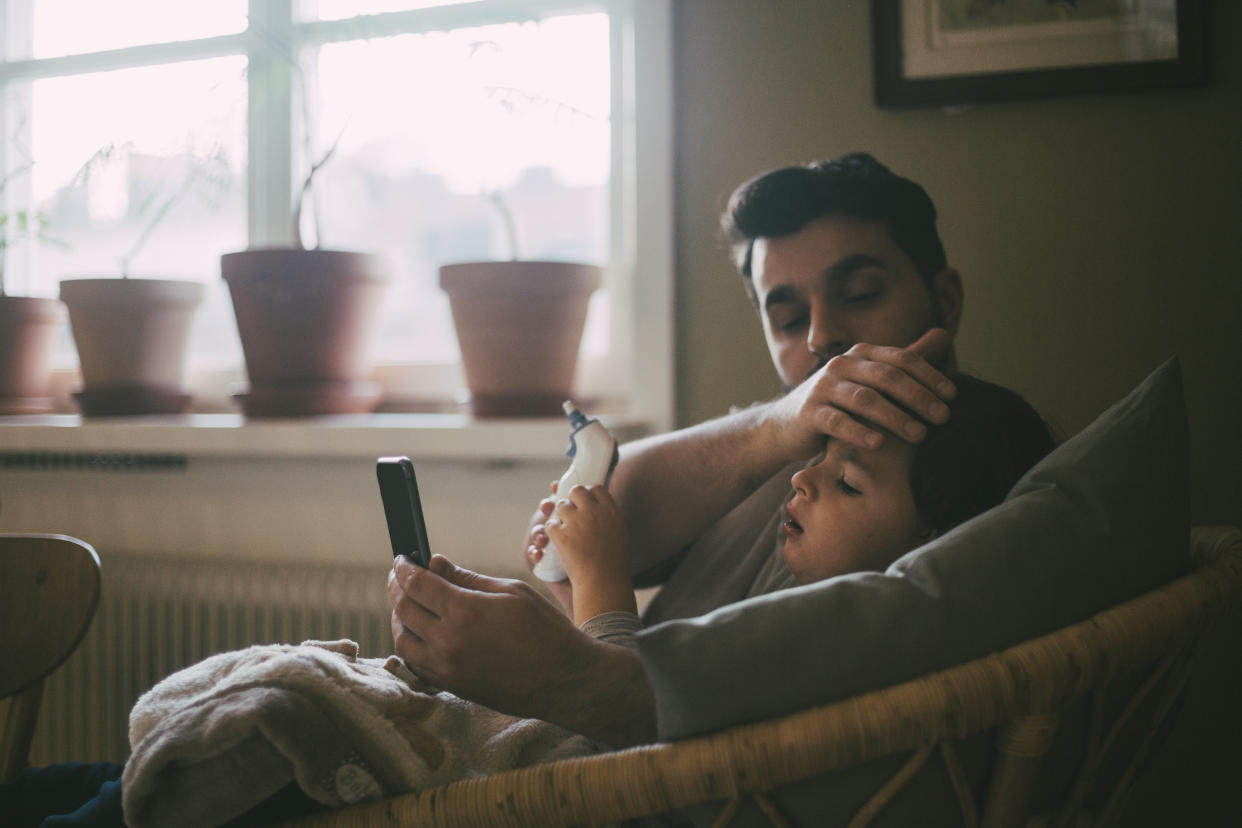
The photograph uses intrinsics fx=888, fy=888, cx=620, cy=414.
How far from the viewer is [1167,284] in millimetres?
1321

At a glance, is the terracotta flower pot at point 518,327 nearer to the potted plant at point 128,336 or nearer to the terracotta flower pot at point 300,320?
the terracotta flower pot at point 300,320

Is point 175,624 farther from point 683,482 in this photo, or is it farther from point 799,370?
point 799,370

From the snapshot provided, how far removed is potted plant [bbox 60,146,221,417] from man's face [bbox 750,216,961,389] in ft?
4.11

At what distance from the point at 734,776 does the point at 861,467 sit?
384 millimetres

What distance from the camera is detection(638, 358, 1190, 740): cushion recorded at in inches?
21.5

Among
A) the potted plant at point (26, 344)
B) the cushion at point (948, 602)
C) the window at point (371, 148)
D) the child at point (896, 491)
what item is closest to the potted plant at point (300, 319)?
the window at point (371, 148)

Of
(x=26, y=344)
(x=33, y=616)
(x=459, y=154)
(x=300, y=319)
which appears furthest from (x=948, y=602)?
(x=26, y=344)

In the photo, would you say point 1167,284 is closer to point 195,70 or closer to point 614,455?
point 614,455

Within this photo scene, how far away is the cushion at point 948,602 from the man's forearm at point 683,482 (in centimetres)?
44

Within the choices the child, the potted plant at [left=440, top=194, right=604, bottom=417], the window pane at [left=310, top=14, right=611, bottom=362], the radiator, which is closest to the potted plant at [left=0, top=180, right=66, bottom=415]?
the radiator

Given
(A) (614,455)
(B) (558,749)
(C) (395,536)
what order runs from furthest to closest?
(A) (614,455)
(C) (395,536)
(B) (558,749)

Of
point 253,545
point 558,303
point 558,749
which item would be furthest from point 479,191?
point 558,749

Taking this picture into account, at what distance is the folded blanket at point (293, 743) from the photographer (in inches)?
23.1

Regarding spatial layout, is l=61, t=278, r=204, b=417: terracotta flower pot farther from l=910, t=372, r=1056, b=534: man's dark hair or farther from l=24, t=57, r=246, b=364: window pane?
l=910, t=372, r=1056, b=534: man's dark hair
